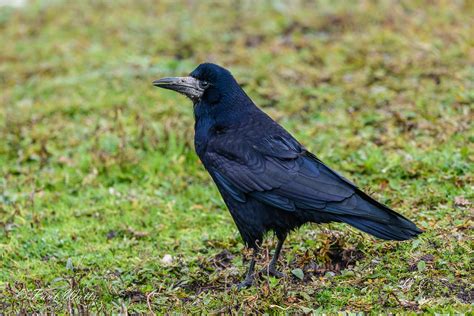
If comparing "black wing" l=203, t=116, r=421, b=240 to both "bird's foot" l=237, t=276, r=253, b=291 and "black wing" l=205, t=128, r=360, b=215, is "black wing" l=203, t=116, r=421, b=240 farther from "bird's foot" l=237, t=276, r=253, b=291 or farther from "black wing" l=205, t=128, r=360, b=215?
"bird's foot" l=237, t=276, r=253, b=291

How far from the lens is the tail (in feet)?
16.2

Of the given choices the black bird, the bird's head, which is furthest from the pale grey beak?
the black bird

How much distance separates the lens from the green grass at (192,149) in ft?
17.0

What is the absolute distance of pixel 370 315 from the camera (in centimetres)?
465

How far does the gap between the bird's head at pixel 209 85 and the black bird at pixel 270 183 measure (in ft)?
0.11

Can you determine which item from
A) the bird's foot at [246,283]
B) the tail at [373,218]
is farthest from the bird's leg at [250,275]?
the tail at [373,218]

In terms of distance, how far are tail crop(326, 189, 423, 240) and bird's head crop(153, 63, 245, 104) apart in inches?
54.0

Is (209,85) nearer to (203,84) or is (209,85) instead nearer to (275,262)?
(203,84)

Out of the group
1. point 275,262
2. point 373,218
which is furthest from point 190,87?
point 373,218

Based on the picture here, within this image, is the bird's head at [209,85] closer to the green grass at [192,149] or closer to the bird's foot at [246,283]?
the green grass at [192,149]

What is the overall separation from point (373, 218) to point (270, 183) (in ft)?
2.54

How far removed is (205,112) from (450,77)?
404 cm

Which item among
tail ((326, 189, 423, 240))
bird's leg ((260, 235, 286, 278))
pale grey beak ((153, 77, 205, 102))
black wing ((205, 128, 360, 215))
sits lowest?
bird's leg ((260, 235, 286, 278))

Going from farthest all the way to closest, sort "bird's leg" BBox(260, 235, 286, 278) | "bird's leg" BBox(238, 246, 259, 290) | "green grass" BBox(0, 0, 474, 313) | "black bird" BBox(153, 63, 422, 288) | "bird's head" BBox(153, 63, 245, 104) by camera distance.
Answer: "bird's head" BBox(153, 63, 245, 104) → "bird's leg" BBox(260, 235, 286, 278) → "bird's leg" BBox(238, 246, 259, 290) → "green grass" BBox(0, 0, 474, 313) → "black bird" BBox(153, 63, 422, 288)
